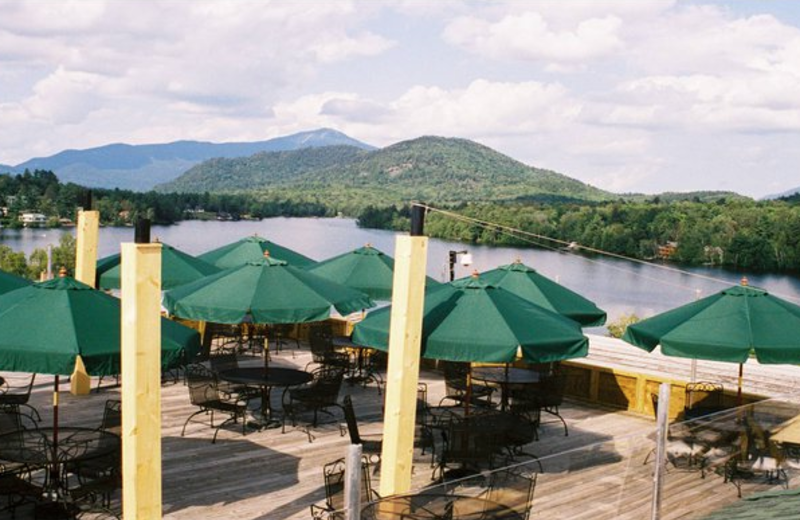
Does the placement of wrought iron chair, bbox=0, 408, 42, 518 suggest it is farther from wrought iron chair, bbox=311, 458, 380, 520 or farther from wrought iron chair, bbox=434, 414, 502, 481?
wrought iron chair, bbox=434, 414, 502, 481

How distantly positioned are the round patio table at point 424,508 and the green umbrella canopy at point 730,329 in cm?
436

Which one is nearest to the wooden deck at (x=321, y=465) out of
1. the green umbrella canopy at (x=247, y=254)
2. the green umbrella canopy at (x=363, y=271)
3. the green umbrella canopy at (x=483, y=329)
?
the green umbrella canopy at (x=483, y=329)

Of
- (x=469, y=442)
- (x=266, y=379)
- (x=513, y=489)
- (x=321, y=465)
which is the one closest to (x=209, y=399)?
(x=266, y=379)

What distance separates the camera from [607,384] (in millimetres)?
12625

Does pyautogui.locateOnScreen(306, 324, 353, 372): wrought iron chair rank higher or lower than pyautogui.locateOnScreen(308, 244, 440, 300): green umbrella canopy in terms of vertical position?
lower

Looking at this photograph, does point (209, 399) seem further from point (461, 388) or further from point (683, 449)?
point (683, 449)

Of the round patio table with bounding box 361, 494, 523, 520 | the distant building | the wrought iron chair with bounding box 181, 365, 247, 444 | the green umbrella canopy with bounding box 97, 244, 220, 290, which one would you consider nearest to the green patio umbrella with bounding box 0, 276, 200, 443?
the round patio table with bounding box 361, 494, 523, 520

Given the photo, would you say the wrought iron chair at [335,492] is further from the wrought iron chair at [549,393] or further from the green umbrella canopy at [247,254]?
the green umbrella canopy at [247,254]

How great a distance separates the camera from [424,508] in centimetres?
542

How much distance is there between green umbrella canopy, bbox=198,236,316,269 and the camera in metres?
15.4

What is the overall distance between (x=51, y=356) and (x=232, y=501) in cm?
247

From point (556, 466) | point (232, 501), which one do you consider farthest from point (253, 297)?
point (556, 466)

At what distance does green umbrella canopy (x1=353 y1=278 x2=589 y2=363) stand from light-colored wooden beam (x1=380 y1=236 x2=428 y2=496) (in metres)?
0.56

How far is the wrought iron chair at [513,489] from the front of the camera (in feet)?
18.7
